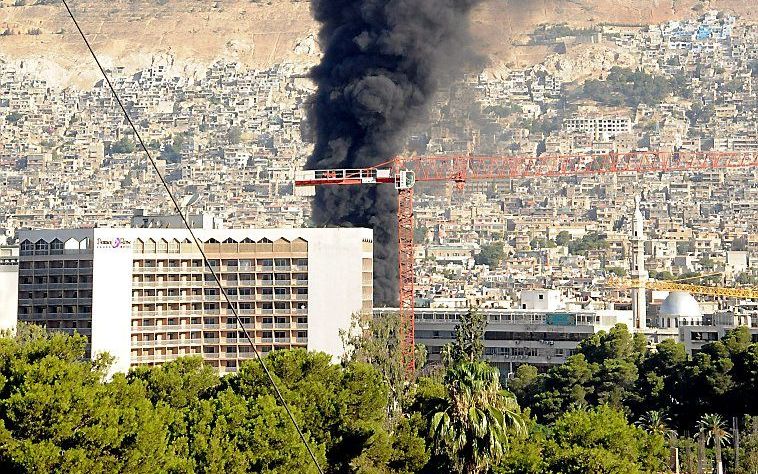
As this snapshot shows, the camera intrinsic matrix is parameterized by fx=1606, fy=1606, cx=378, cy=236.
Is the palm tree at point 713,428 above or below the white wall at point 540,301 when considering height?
below

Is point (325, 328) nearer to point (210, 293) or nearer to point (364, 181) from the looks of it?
point (210, 293)

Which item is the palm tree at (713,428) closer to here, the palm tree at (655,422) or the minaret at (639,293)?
the palm tree at (655,422)

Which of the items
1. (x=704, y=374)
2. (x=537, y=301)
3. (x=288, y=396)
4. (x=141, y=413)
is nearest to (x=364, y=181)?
(x=537, y=301)

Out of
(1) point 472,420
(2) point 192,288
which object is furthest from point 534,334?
(1) point 472,420

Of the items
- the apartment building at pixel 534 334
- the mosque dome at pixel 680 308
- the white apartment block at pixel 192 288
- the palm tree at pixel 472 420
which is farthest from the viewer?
the mosque dome at pixel 680 308

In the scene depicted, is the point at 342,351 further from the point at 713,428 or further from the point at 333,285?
the point at 713,428

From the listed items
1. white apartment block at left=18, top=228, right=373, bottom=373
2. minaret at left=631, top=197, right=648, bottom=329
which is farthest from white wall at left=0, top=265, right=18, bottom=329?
minaret at left=631, top=197, right=648, bottom=329

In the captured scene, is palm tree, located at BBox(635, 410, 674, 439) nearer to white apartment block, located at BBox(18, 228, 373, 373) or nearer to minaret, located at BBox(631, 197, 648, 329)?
white apartment block, located at BBox(18, 228, 373, 373)

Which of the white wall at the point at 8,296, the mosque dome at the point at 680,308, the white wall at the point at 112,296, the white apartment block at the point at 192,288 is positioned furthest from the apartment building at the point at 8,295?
the mosque dome at the point at 680,308
